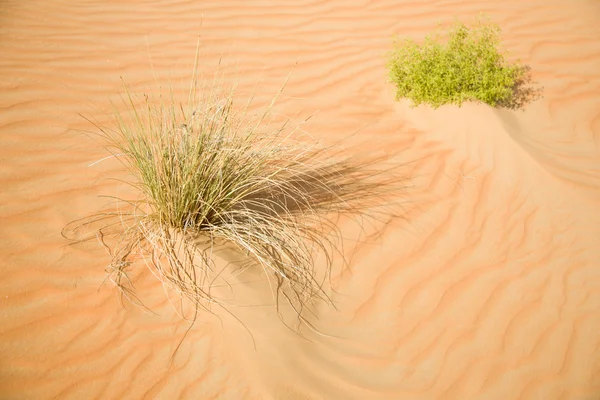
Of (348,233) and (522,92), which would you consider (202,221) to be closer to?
(348,233)

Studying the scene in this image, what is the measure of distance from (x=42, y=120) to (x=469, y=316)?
3.46 metres

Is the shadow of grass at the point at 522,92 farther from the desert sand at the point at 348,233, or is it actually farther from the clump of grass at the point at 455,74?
the desert sand at the point at 348,233

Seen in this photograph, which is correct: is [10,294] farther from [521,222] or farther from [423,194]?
[521,222]

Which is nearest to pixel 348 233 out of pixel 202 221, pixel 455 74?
pixel 202 221

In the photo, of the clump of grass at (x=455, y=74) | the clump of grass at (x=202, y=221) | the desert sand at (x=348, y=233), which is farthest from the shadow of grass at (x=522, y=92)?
the clump of grass at (x=202, y=221)

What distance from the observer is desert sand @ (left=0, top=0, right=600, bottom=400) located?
2.64 meters

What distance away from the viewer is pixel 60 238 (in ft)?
9.92

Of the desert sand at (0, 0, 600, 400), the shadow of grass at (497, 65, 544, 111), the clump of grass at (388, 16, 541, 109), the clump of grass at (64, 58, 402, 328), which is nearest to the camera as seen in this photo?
the desert sand at (0, 0, 600, 400)

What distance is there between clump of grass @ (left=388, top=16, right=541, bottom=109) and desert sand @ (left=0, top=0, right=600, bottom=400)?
0.20 m

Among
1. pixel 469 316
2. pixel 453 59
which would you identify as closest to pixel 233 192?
pixel 469 316

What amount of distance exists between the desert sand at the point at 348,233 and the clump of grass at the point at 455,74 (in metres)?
0.20

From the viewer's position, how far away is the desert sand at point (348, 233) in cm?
264

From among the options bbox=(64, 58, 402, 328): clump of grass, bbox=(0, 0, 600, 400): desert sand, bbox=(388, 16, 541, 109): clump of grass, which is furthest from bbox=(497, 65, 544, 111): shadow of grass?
bbox=(64, 58, 402, 328): clump of grass

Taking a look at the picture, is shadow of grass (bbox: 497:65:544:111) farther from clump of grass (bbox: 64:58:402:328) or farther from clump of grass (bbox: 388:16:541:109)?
clump of grass (bbox: 64:58:402:328)
